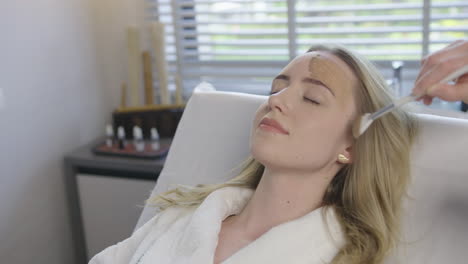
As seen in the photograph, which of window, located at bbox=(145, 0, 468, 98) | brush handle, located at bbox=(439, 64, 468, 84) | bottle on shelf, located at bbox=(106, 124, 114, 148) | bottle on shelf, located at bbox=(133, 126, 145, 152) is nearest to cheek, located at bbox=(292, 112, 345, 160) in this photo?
A: brush handle, located at bbox=(439, 64, 468, 84)

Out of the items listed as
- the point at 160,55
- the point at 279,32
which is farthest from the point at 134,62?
the point at 279,32

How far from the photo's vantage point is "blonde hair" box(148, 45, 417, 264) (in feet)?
3.90

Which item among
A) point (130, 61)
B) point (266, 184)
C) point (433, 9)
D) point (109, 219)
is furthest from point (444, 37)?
point (109, 219)

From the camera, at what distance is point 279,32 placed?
87.5 inches

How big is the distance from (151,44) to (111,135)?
43 centimetres

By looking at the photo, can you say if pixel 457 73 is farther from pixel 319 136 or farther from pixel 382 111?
pixel 319 136

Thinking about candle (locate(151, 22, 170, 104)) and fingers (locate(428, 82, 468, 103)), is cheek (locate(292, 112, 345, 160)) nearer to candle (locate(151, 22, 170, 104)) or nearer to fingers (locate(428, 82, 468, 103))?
fingers (locate(428, 82, 468, 103))

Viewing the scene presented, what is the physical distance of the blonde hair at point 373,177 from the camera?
46.8 inches

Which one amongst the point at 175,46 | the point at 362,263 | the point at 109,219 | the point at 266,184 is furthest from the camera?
the point at 175,46

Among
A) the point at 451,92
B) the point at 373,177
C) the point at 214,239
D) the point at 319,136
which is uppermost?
the point at 451,92

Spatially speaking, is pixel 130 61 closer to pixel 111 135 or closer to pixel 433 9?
pixel 111 135

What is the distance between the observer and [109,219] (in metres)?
2.23

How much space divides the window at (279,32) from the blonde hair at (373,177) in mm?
840

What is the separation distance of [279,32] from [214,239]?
117cm
